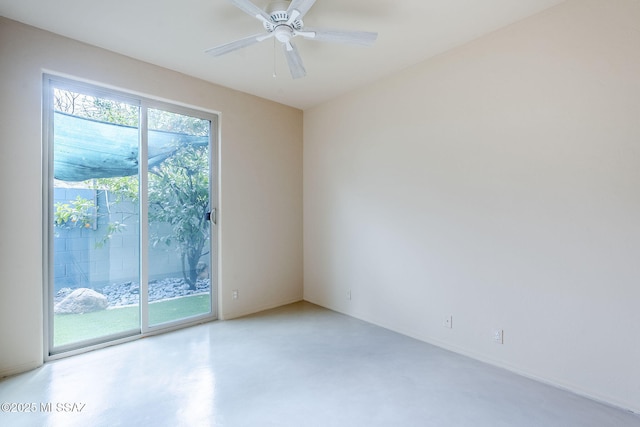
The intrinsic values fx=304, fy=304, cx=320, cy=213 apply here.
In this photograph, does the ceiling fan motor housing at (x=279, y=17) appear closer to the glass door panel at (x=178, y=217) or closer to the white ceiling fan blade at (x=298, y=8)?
the white ceiling fan blade at (x=298, y=8)

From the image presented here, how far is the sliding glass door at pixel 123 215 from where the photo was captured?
2.59m

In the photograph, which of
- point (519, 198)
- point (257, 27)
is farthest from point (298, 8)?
point (519, 198)

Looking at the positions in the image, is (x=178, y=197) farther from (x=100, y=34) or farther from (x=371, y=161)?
(x=371, y=161)

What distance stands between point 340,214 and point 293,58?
1988 millimetres

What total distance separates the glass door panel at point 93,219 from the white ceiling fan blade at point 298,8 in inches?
80.0

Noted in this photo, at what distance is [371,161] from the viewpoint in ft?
11.1

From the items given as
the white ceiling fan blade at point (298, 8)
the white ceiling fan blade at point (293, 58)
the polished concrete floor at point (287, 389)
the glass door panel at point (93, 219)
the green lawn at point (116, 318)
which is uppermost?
the white ceiling fan blade at point (298, 8)

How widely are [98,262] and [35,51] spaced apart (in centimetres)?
177

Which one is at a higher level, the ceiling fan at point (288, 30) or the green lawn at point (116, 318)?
the ceiling fan at point (288, 30)

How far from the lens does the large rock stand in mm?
2606

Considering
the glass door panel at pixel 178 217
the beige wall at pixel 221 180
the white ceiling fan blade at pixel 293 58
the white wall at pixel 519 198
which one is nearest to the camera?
the white wall at pixel 519 198

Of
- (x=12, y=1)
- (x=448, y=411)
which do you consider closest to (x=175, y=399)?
(x=448, y=411)

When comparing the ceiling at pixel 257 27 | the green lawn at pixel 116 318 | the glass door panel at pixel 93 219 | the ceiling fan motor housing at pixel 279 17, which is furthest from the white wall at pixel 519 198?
the glass door panel at pixel 93 219

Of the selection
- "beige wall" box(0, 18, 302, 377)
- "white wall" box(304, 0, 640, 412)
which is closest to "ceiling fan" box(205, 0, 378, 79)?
"white wall" box(304, 0, 640, 412)
